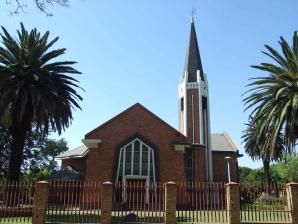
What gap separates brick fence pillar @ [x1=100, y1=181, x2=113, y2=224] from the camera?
1842 centimetres

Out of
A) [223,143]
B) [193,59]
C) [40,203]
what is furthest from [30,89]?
[223,143]

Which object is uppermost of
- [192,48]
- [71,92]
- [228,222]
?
[192,48]

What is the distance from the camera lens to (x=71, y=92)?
27.5 meters

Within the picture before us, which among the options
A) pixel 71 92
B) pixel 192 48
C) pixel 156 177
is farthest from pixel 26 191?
pixel 192 48

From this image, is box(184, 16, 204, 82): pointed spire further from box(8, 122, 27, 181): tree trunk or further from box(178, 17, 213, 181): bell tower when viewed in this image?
box(8, 122, 27, 181): tree trunk

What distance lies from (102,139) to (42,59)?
30.8 feet

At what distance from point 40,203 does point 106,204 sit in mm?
3251

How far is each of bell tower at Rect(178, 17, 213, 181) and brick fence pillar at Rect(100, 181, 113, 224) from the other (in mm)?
22577

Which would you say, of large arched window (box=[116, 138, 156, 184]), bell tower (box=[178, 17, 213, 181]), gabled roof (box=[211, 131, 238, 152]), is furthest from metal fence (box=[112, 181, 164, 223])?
gabled roof (box=[211, 131, 238, 152])

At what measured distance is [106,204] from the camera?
1864cm

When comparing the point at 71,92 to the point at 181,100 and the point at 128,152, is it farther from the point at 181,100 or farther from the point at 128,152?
the point at 181,100

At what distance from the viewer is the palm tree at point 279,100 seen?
2303 cm

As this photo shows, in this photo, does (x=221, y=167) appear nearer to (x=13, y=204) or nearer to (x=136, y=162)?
(x=136, y=162)

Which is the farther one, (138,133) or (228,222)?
(138,133)
